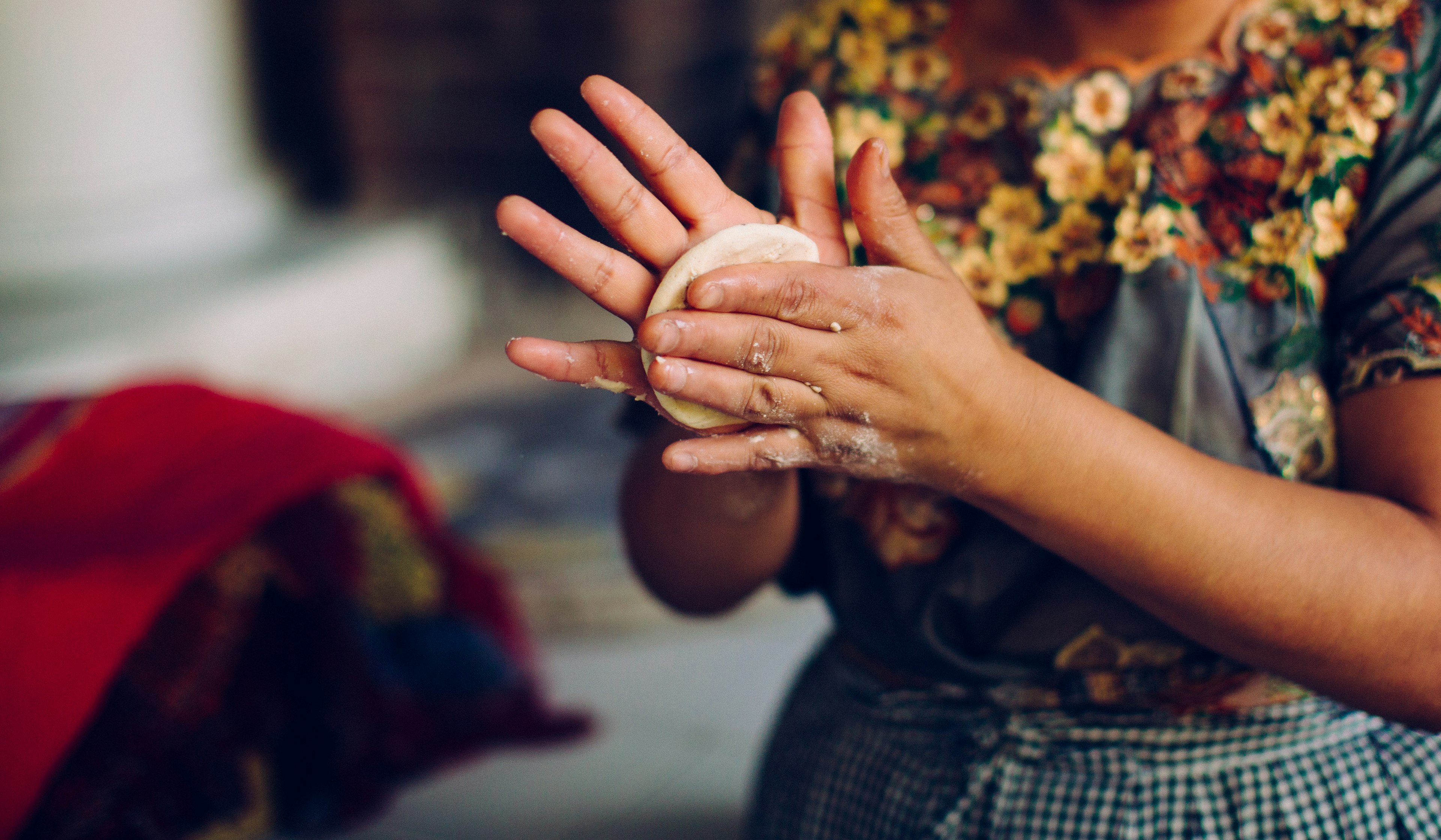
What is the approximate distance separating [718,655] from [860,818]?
119cm

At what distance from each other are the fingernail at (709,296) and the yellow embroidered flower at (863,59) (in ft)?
1.41

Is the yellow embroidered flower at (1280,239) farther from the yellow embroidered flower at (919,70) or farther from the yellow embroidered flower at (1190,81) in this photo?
the yellow embroidered flower at (919,70)

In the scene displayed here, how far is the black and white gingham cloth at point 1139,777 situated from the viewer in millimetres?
780

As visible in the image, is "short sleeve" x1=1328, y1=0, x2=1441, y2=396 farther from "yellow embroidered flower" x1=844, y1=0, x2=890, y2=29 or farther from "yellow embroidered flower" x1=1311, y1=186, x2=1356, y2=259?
"yellow embroidered flower" x1=844, y1=0, x2=890, y2=29

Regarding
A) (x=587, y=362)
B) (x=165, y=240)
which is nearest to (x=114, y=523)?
(x=587, y=362)

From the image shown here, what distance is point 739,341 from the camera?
552 millimetres

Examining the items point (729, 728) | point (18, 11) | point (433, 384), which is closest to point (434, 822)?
point (729, 728)

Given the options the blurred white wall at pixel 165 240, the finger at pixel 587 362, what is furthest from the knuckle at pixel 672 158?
the blurred white wall at pixel 165 240

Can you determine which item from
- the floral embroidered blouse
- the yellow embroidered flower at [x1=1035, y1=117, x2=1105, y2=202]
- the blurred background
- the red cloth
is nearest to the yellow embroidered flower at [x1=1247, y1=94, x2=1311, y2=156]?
the floral embroidered blouse

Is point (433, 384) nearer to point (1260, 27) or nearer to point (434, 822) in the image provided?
point (434, 822)

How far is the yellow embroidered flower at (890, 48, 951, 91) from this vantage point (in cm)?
90

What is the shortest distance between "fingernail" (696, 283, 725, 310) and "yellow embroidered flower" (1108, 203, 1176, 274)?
0.37 meters

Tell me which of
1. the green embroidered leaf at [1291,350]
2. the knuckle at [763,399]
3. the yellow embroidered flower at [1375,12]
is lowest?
the green embroidered leaf at [1291,350]

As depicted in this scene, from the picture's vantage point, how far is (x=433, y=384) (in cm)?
313
